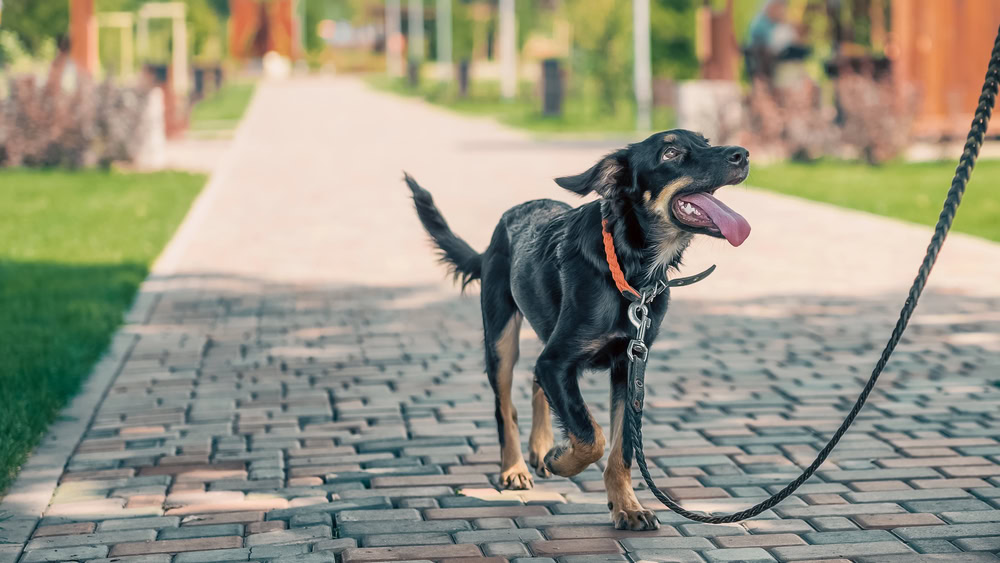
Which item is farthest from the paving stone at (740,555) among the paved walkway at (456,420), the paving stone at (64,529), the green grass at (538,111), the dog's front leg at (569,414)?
the green grass at (538,111)

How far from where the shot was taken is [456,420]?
5.92 m

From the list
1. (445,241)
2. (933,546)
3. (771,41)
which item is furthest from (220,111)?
(933,546)

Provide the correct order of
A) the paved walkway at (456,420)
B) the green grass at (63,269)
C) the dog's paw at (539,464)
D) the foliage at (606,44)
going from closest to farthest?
the paved walkway at (456,420) → the dog's paw at (539,464) → the green grass at (63,269) → the foliage at (606,44)

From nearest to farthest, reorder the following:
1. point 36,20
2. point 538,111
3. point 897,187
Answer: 1. point 897,187
2. point 36,20
3. point 538,111

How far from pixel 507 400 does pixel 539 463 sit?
1.01 feet

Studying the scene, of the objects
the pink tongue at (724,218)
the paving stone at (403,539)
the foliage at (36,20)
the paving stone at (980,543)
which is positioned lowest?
the paving stone at (980,543)

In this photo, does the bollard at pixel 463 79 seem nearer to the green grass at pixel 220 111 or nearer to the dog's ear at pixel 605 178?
the green grass at pixel 220 111

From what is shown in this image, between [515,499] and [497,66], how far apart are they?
78.4 metres

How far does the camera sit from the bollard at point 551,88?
32656 mm

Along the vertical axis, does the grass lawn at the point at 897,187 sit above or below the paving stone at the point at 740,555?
above

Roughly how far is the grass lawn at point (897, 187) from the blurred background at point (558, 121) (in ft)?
0.17

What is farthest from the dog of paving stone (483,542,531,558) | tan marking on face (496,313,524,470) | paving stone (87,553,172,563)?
paving stone (87,553,172,563)

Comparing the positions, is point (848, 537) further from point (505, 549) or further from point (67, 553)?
point (67, 553)

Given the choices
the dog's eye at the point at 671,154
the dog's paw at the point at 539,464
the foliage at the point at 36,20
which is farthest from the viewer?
the foliage at the point at 36,20
